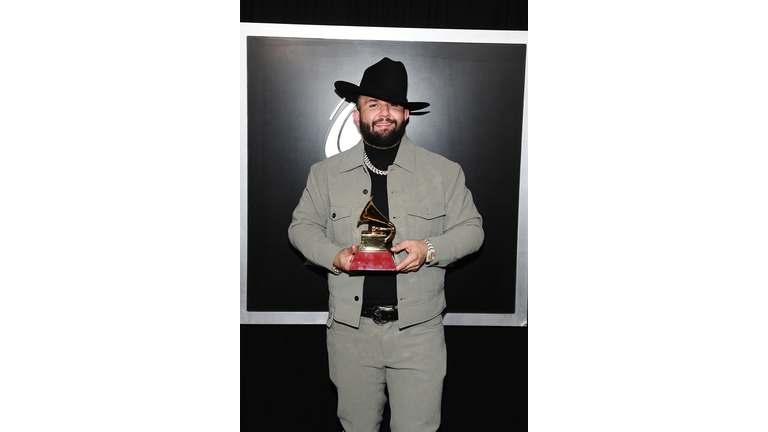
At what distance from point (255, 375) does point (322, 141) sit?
141 cm

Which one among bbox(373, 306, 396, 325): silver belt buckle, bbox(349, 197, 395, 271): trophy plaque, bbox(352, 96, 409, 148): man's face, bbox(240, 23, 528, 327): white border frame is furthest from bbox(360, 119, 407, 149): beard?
bbox(373, 306, 396, 325): silver belt buckle

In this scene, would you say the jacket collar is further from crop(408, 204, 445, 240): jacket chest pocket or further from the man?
crop(408, 204, 445, 240): jacket chest pocket

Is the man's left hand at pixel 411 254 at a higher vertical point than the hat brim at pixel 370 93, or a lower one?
lower

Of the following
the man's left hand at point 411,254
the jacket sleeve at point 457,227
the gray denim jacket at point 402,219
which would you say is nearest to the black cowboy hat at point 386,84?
the gray denim jacket at point 402,219

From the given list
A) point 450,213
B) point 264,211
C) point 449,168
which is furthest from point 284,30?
point 450,213

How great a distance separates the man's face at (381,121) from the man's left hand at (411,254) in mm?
503

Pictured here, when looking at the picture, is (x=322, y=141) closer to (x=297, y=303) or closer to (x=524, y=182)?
(x=297, y=303)

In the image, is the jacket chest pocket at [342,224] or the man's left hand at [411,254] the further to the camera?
the jacket chest pocket at [342,224]

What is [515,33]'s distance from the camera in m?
2.63

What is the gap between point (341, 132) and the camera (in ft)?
8.68

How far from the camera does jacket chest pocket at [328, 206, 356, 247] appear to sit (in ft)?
7.34

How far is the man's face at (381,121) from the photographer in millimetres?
2229

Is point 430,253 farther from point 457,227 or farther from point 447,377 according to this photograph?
point 447,377

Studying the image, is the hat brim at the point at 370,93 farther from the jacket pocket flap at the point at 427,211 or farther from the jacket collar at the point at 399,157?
the jacket pocket flap at the point at 427,211
